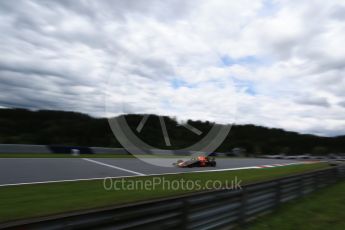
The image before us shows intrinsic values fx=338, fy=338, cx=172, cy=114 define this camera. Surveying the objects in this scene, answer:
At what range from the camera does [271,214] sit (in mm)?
8227

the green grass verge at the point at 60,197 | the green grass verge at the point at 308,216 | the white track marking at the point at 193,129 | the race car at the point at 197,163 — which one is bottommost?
the green grass verge at the point at 308,216

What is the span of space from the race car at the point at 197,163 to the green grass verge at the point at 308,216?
28.5ft

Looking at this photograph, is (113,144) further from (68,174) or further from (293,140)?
(293,140)

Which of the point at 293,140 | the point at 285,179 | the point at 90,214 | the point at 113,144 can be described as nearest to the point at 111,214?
the point at 90,214

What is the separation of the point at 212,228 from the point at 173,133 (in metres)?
6.99

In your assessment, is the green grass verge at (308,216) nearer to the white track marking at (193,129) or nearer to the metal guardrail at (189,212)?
the metal guardrail at (189,212)

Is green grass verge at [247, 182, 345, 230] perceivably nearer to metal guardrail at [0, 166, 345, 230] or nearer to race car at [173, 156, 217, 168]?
metal guardrail at [0, 166, 345, 230]

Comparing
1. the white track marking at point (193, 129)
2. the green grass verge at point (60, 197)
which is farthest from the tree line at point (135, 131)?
the green grass verge at point (60, 197)

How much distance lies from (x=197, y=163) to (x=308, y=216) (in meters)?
11.9

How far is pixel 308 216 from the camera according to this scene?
830 centimetres

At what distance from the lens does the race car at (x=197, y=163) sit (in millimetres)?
19175

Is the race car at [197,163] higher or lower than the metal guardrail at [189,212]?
higher

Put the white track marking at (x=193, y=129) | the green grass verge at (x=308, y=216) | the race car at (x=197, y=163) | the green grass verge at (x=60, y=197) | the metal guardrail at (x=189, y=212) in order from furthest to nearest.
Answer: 1. the race car at (x=197, y=163)
2. the white track marking at (x=193, y=129)
3. the green grass verge at (x=308, y=216)
4. the green grass verge at (x=60, y=197)
5. the metal guardrail at (x=189, y=212)

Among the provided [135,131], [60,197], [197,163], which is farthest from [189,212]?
[197,163]
